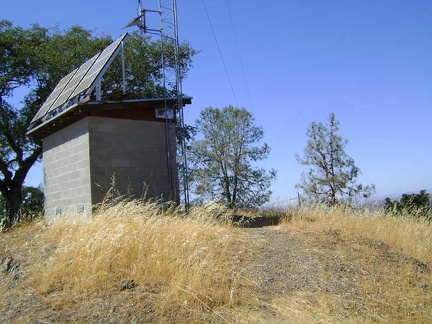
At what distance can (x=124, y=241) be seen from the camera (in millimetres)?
6113

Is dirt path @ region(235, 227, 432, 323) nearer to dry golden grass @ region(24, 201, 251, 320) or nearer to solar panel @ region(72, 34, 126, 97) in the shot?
dry golden grass @ region(24, 201, 251, 320)

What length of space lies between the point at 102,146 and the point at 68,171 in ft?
5.71

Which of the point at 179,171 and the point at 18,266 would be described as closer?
→ the point at 18,266

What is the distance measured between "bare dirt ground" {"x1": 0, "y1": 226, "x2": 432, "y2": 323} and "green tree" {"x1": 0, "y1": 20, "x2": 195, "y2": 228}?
1413 cm

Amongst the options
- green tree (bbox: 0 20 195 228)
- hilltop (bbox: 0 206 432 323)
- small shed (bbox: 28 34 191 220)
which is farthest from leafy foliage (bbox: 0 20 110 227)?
hilltop (bbox: 0 206 432 323)

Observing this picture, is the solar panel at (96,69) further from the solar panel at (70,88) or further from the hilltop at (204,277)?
the hilltop at (204,277)

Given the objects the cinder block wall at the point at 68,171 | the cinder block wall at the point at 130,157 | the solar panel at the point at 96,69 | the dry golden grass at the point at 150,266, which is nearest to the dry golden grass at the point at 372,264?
the dry golden grass at the point at 150,266

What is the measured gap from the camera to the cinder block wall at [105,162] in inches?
446

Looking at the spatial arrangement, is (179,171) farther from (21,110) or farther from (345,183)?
(21,110)

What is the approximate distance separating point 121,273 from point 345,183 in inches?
474

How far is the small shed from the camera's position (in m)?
11.4

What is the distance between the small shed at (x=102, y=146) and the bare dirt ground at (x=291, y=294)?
4.29m

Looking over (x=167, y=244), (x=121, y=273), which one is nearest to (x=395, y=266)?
(x=167, y=244)

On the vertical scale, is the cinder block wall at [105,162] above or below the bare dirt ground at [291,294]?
above
